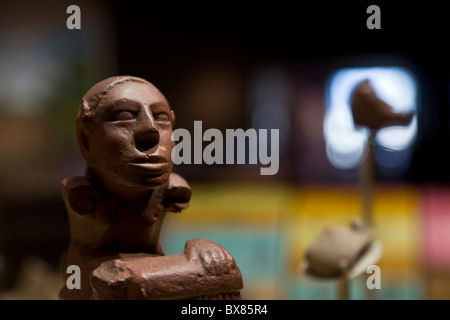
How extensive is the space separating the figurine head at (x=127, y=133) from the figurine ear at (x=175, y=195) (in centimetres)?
10

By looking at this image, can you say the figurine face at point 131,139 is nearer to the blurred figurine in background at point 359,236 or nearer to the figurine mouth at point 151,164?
the figurine mouth at point 151,164

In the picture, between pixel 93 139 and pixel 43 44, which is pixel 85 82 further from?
pixel 93 139

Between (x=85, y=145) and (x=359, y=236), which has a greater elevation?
(x=85, y=145)

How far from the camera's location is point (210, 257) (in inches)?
49.2

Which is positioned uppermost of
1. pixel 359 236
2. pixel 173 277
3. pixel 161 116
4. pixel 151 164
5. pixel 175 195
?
pixel 161 116

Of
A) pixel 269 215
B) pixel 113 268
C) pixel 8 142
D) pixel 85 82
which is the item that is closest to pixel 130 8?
pixel 85 82

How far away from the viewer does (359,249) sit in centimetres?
200

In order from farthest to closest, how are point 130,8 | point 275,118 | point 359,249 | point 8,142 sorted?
1. point 275,118
2. point 8,142
3. point 130,8
4. point 359,249

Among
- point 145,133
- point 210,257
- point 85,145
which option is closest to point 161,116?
point 145,133

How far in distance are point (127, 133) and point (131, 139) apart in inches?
0.7

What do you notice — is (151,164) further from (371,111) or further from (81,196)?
(371,111)

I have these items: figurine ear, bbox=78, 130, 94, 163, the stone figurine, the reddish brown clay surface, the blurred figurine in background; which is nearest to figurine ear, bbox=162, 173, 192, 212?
the stone figurine

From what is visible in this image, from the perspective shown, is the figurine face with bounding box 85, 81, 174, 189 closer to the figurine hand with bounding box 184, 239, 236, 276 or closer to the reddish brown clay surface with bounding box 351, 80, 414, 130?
the figurine hand with bounding box 184, 239, 236, 276

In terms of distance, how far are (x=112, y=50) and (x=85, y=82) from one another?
0.22 meters
